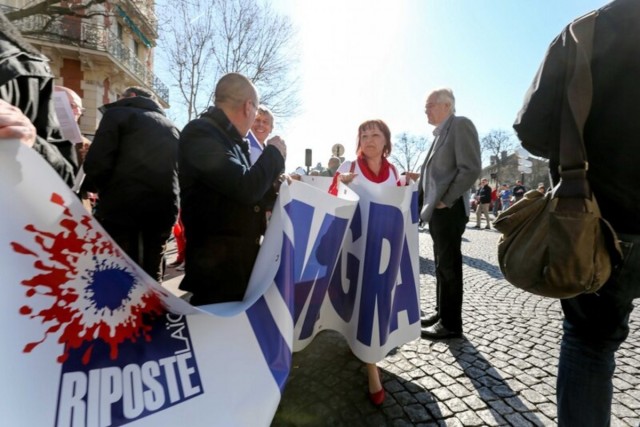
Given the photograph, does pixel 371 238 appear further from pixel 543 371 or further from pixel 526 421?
pixel 543 371

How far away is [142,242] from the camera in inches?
101

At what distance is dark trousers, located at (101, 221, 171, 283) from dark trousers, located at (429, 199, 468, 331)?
88.4 inches

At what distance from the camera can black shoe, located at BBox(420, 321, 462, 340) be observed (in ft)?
9.50

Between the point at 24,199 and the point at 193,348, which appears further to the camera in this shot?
the point at 193,348

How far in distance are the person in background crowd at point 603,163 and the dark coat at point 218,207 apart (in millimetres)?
1178

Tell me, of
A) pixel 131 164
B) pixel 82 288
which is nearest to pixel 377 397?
pixel 82 288

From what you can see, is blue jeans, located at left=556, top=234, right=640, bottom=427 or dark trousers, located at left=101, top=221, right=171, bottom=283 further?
dark trousers, located at left=101, top=221, right=171, bottom=283

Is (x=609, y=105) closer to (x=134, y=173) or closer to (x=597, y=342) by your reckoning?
(x=597, y=342)

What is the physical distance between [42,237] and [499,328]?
11.4ft

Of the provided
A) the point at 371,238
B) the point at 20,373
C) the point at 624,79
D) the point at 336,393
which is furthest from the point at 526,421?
the point at 20,373

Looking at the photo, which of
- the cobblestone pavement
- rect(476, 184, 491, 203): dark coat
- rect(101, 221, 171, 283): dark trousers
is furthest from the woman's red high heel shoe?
rect(476, 184, 491, 203): dark coat

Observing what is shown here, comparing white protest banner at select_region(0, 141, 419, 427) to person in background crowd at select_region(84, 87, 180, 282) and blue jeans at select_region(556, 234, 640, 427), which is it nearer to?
blue jeans at select_region(556, 234, 640, 427)

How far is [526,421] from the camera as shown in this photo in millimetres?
1835

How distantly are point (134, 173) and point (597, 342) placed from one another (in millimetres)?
2756
